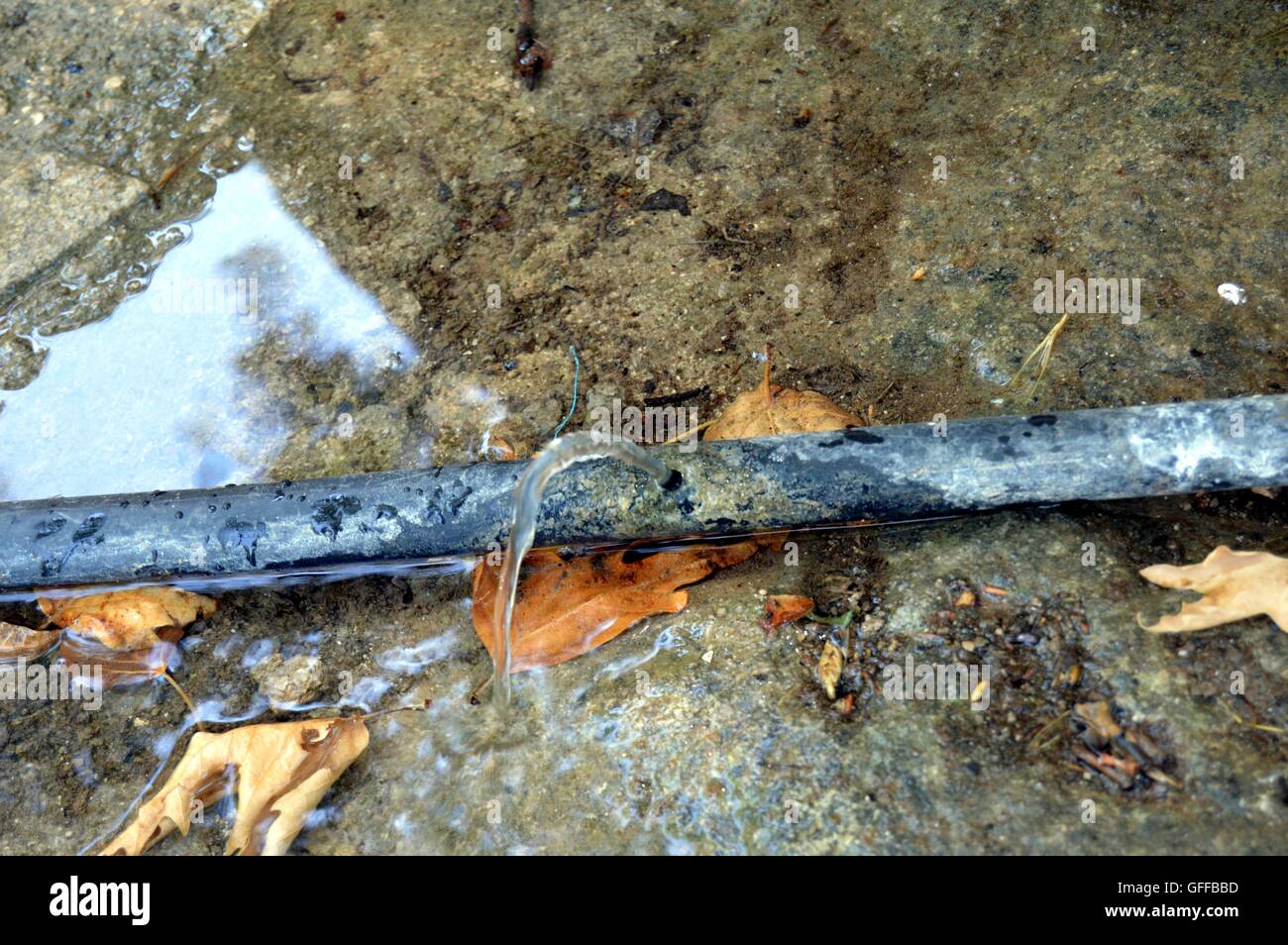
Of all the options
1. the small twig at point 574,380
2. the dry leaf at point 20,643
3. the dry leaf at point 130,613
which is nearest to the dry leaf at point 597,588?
the small twig at point 574,380

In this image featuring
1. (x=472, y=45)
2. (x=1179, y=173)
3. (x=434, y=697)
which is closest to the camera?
(x=434, y=697)

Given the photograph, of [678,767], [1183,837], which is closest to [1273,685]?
[1183,837]

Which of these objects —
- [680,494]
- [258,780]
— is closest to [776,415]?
[680,494]

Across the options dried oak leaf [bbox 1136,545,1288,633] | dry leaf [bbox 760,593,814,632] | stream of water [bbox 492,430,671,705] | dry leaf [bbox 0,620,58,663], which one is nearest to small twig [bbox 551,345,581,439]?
stream of water [bbox 492,430,671,705]

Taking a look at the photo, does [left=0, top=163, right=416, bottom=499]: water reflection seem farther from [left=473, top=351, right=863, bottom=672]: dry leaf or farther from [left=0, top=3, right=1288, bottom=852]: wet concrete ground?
[left=473, top=351, right=863, bottom=672]: dry leaf

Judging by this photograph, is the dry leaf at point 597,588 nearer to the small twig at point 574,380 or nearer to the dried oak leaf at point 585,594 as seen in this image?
the dried oak leaf at point 585,594

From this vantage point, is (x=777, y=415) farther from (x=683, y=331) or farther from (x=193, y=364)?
(x=193, y=364)
